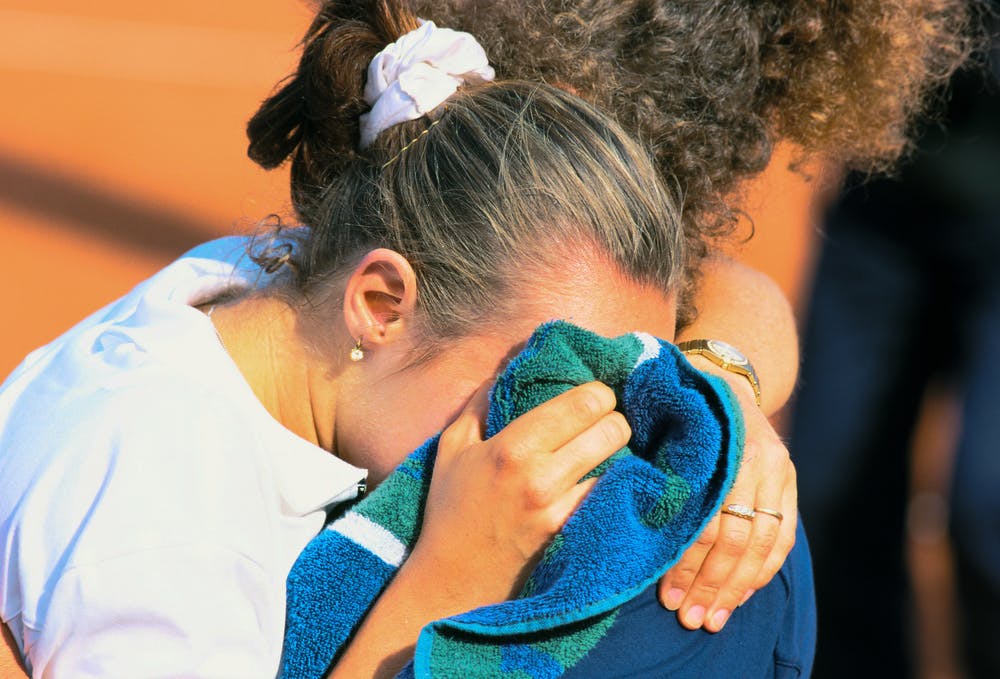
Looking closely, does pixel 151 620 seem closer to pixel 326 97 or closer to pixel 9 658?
pixel 9 658

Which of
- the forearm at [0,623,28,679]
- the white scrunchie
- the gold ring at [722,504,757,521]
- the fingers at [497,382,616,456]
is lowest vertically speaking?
the forearm at [0,623,28,679]

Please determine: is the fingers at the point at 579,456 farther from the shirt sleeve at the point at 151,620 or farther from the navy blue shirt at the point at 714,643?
the shirt sleeve at the point at 151,620

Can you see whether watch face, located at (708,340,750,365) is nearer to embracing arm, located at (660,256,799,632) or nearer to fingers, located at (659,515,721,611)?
embracing arm, located at (660,256,799,632)

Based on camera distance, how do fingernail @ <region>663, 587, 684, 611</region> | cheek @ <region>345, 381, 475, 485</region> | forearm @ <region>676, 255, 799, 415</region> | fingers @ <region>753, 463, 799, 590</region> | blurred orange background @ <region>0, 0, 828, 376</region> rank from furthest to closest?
blurred orange background @ <region>0, 0, 828, 376</region>
forearm @ <region>676, 255, 799, 415</region>
cheek @ <region>345, 381, 475, 485</region>
fingers @ <region>753, 463, 799, 590</region>
fingernail @ <region>663, 587, 684, 611</region>

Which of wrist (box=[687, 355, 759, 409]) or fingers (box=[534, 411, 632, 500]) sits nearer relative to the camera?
fingers (box=[534, 411, 632, 500])

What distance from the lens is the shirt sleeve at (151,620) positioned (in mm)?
1370

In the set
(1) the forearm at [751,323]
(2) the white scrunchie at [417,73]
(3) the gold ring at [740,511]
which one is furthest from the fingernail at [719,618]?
(2) the white scrunchie at [417,73]

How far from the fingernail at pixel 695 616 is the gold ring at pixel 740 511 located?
133 mm

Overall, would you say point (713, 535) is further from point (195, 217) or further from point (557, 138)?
point (195, 217)

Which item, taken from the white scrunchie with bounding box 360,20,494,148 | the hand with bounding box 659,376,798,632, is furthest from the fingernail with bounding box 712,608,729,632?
the white scrunchie with bounding box 360,20,494,148

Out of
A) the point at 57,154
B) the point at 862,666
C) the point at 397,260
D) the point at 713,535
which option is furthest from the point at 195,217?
the point at 713,535

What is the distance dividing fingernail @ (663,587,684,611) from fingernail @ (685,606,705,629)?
0.02m

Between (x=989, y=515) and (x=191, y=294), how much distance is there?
2038 millimetres

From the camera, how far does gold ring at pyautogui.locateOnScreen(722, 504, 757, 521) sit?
1.47 meters
